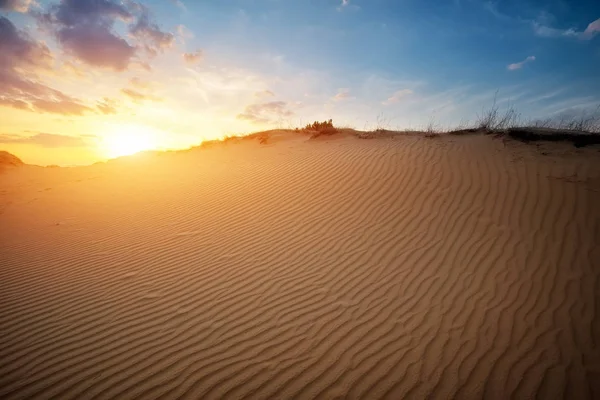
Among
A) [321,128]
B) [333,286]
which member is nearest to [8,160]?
[321,128]

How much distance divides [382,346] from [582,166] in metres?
6.18

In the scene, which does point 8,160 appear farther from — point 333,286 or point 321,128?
point 333,286

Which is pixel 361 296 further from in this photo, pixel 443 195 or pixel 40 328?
pixel 40 328

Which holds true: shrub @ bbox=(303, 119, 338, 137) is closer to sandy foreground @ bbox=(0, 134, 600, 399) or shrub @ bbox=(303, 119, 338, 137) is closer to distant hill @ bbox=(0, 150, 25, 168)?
sandy foreground @ bbox=(0, 134, 600, 399)

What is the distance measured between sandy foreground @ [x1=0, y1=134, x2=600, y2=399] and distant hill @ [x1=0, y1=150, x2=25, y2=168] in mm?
19776

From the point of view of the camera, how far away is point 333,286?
3998mm

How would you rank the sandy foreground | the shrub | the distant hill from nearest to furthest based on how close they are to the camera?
the sandy foreground
the shrub
the distant hill

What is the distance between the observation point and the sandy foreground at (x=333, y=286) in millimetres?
2682

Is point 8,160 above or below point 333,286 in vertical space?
above

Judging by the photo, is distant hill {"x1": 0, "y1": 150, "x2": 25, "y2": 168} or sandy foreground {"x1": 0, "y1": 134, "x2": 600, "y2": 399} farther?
distant hill {"x1": 0, "y1": 150, "x2": 25, "y2": 168}

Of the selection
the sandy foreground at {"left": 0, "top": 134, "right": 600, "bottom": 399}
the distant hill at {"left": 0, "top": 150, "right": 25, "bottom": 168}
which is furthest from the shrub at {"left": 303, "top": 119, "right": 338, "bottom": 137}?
the distant hill at {"left": 0, "top": 150, "right": 25, "bottom": 168}

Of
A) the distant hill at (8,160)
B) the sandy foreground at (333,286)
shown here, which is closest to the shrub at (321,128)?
the sandy foreground at (333,286)

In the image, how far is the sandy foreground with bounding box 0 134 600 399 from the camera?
2682 mm

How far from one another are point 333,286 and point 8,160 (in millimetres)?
30190
